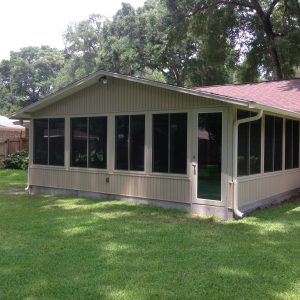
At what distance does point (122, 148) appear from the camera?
33.0 ft

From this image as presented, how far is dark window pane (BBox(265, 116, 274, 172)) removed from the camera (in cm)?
963

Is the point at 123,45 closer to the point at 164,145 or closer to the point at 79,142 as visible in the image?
the point at 79,142

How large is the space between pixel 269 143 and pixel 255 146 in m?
0.86

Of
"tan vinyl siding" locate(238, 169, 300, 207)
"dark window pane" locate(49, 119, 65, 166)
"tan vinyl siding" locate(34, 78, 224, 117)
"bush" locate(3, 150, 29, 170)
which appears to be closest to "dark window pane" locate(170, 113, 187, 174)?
"tan vinyl siding" locate(34, 78, 224, 117)

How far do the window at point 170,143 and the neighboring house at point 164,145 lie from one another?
0.02m

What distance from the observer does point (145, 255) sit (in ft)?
18.9

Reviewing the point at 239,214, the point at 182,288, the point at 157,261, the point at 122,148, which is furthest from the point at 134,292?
the point at 122,148

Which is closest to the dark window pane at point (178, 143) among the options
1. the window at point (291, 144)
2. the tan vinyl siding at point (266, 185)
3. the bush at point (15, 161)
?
the tan vinyl siding at point (266, 185)

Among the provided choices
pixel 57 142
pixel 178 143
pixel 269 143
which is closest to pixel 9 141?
pixel 57 142

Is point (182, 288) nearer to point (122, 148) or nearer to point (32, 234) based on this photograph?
point (32, 234)

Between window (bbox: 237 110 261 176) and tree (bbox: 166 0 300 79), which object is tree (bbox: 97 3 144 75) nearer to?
tree (bbox: 166 0 300 79)

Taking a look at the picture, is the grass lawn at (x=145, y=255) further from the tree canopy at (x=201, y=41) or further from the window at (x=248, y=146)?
the tree canopy at (x=201, y=41)

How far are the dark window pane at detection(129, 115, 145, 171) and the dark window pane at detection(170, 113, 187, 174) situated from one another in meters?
0.81

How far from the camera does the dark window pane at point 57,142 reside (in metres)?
11.4
